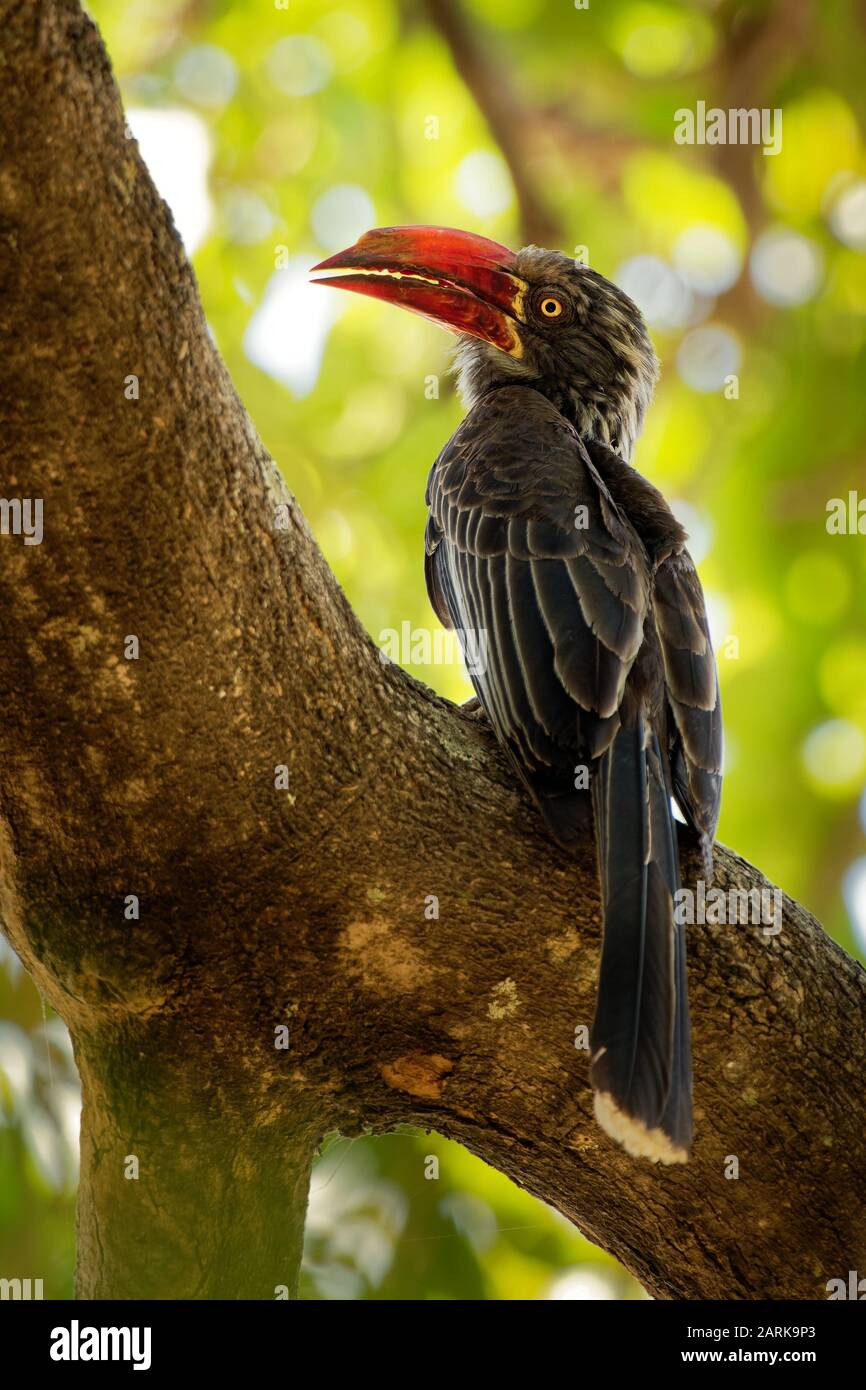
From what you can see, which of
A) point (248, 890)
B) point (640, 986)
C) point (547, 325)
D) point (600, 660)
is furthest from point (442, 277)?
point (640, 986)

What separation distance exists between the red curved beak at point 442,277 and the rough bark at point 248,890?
1643mm

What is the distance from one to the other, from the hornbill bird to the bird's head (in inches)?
3.5

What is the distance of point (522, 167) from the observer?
5695 mm

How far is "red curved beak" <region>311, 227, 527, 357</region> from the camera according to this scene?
404cm

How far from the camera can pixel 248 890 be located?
2.50 meters

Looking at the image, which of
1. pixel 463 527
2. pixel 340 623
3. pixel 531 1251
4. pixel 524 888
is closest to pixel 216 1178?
pixel 524 888

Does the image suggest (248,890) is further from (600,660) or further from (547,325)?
(547,325)

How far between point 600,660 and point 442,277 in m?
1.80

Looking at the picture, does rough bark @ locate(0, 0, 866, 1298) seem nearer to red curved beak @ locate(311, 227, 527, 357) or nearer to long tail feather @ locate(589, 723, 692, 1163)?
long tail feather @ locate(589, 723, 692, 1163)

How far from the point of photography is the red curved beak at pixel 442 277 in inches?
159

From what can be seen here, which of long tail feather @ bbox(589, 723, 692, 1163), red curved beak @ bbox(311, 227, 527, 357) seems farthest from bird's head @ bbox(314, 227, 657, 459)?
long tail feather @ bbox(589, 723, 692, 1163)

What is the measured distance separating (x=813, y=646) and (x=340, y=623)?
9.73 ft

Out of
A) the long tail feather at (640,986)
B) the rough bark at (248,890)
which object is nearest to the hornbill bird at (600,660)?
the long tail feather at (640,986)
